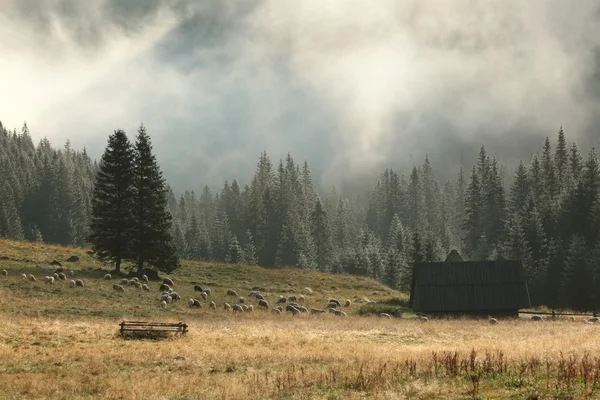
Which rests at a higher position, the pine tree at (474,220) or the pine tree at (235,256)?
the pine tree at (474,220)

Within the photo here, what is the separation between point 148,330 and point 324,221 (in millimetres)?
100339

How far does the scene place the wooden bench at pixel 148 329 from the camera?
28.8 metres

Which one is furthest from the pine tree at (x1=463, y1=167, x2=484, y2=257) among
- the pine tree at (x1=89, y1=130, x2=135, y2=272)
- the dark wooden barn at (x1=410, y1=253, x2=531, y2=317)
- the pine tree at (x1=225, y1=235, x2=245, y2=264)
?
the pine tree at (x1=89, y1=130, x2=135, y2=272)

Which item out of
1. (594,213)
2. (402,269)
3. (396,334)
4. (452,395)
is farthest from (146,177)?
(594,213)

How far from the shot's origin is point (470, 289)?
53625mm

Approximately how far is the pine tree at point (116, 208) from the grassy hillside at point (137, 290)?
2.52 m

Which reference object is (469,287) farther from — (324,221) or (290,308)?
(324,221)

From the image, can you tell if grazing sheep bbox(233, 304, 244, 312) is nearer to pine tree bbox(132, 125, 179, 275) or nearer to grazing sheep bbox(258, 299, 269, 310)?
grazing sheep bbox(258, 299, 269, 310)

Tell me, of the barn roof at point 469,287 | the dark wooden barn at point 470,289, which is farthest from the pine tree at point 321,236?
the dark wooden barn at point 470,289

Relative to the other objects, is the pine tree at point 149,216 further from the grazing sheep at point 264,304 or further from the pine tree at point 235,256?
the pine tree at point 235,256

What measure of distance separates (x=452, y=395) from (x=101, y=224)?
44.5 meters

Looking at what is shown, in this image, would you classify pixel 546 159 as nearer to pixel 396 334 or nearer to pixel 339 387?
pixel 396 334

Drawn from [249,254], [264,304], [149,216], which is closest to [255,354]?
[264,304]

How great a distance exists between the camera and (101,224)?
51.3m
